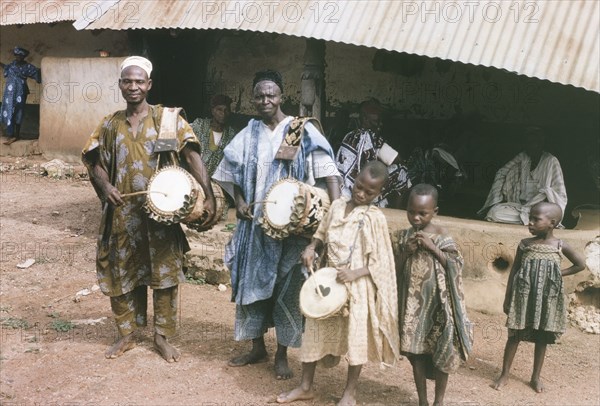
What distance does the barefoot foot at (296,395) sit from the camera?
398cm

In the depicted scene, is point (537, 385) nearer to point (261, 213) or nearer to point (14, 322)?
point (261, 213)

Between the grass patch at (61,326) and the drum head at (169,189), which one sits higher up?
the drum head at (169,189)

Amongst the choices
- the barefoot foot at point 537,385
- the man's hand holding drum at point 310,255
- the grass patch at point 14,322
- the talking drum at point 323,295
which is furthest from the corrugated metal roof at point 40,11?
the barefoot foot at point 537,385

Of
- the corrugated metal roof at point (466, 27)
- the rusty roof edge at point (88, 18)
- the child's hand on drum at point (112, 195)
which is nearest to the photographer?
the child's hand on drum at point (112, 195)

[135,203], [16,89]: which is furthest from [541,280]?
[16,89]

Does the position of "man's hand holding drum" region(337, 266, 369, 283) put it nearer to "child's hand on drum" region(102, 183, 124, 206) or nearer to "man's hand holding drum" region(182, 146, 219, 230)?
"man's hand holding drum" region(182, 146, 219, 230)

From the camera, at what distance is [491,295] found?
19.6ft

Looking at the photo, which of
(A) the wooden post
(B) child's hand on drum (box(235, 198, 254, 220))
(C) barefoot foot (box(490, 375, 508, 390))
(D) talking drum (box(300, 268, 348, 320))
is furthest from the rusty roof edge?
(C) barefoot foot (box(490, 375, 508, 390))

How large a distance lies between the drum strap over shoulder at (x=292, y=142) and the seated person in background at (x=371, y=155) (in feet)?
9.06

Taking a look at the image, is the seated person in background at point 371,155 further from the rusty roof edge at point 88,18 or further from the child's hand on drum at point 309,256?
the rusty roof edge at point 88,18

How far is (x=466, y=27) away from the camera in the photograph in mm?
5934

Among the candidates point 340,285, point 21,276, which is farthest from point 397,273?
point 21,276

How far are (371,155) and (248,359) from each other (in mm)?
3102

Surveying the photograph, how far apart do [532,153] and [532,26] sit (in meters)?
1.37
